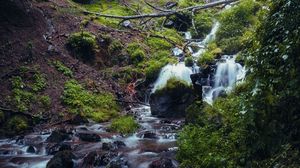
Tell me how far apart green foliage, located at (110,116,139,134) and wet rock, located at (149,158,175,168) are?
4009mm

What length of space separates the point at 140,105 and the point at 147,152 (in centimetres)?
704

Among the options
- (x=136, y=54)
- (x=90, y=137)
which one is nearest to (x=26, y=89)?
(x=90, y=137)

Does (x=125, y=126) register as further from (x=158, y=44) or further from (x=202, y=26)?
(x=202, y=26)

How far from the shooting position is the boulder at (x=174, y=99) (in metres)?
15.9

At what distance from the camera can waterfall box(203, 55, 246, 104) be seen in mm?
17141

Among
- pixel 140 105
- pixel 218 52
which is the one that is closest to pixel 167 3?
pixel 218 52

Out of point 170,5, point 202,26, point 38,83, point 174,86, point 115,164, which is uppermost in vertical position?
point 170,5

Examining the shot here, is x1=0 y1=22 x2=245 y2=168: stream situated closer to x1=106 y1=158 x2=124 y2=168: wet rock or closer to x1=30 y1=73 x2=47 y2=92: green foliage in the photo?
x1=106 y1=158 x2=124 y2=168: wet rock

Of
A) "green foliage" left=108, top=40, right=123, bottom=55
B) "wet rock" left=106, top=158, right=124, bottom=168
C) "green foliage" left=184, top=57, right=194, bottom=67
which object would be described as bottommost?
"wet rock" left=106, top=158, right=124, bottom=168

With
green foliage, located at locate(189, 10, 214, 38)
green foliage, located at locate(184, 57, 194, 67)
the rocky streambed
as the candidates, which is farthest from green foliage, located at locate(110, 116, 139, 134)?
green foliage, located at locate(189, 10, 214, 38)

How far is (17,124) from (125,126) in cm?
392

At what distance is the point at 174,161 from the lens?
982cm

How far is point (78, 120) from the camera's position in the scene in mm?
15266

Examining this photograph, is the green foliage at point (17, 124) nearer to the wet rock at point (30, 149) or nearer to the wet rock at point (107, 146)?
the wet rock at point (30, 149)
